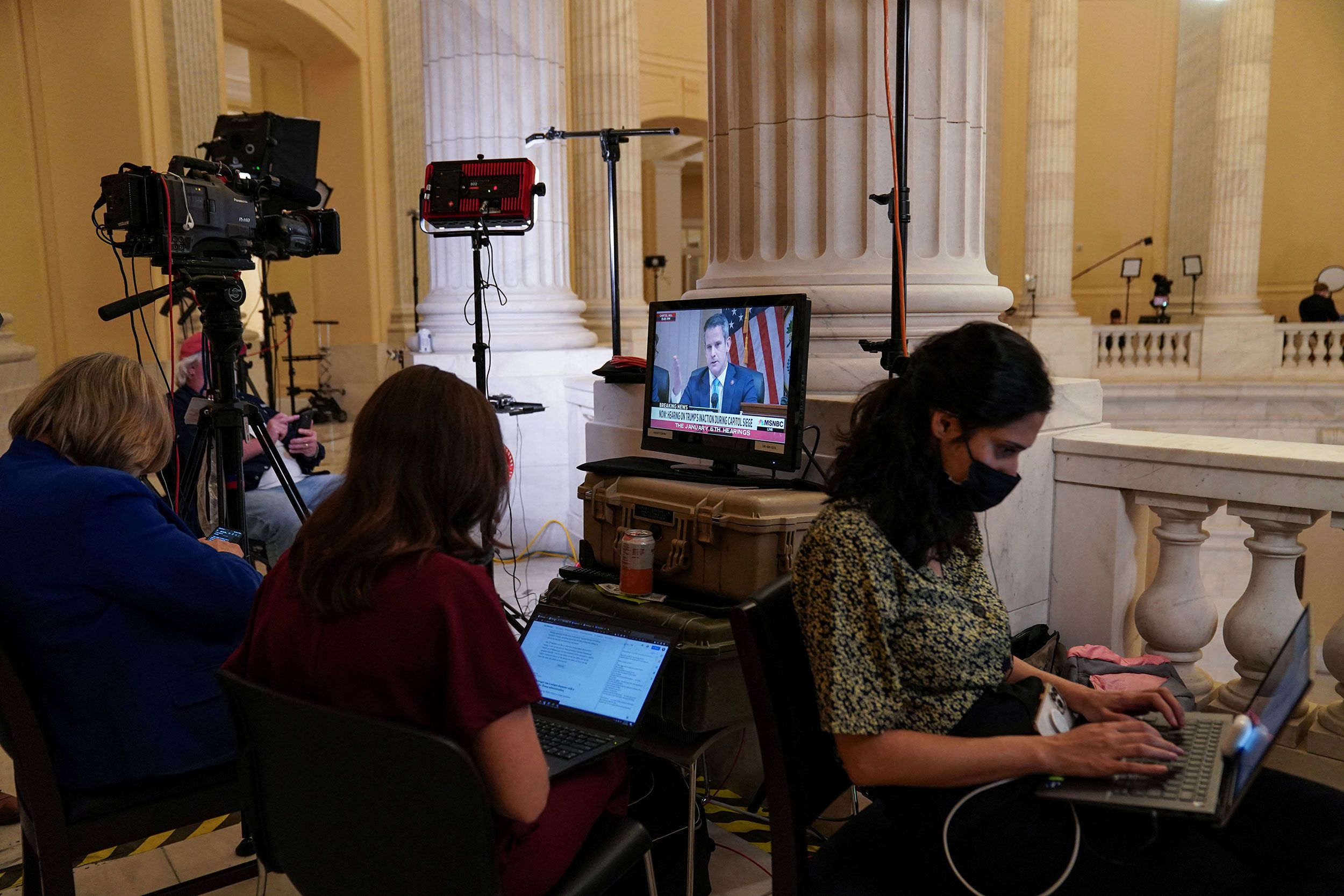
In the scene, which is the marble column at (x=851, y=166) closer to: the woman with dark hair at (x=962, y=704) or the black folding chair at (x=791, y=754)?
the woman with dark hair at (x=962, y=704)

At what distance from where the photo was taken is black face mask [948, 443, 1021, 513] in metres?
1.58

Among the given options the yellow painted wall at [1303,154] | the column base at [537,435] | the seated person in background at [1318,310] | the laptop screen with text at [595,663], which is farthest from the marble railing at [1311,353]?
the laptop screen with text at [595,663]

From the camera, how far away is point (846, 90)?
298 cm

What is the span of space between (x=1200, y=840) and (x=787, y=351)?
132cm

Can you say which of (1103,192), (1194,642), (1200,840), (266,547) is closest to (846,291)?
(1194,642)

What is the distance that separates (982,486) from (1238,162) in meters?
12.7

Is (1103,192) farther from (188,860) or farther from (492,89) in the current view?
(188,860)

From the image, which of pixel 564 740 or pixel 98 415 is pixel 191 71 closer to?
pixel 98 415

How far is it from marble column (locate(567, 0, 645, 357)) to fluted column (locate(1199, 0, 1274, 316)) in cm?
682

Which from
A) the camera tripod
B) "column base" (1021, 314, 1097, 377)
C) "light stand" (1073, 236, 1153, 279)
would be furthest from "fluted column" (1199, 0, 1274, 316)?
the camera tripod

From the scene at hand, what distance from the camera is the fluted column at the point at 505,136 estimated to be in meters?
5.57

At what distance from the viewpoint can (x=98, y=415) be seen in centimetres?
192

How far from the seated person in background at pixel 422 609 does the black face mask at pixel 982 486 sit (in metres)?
0.70

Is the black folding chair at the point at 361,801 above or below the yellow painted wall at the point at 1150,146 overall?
below
